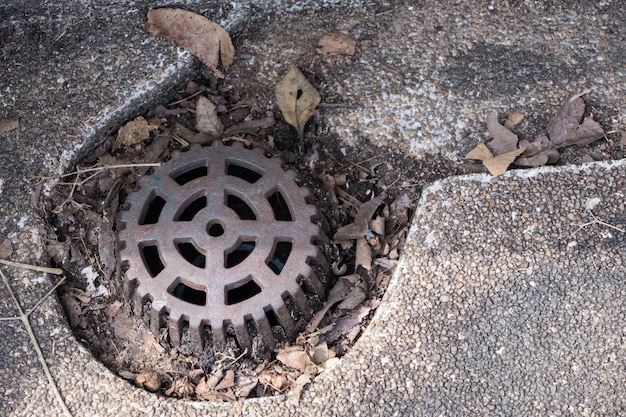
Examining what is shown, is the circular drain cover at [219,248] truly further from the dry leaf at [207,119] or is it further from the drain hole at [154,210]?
the dry leaf at [207,119]

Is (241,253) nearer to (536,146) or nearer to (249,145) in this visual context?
(249,145)

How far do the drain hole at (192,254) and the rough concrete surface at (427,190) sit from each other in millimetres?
504

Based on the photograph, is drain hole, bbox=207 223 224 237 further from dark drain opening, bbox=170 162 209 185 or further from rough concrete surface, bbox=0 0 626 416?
rough concrete surface, bbox=0 0 626 416

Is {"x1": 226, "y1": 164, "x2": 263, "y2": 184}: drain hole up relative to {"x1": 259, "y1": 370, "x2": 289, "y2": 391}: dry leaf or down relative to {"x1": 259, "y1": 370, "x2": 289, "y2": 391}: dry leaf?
up

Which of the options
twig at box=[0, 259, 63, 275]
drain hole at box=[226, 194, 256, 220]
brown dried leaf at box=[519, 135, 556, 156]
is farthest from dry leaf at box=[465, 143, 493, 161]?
twig at box=[0, 259, 63, 275]

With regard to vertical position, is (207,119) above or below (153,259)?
above

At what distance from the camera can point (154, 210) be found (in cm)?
264

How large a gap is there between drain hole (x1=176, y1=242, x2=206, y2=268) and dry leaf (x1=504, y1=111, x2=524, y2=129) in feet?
4.26

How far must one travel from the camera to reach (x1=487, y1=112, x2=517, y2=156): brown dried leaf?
2.54 meters

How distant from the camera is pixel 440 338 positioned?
222cm

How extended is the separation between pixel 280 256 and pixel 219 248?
0.88 ft

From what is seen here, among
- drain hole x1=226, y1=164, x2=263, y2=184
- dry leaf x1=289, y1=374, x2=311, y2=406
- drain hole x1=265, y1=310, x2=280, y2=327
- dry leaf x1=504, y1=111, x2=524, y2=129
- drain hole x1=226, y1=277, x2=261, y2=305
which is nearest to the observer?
dry leaf x1=289, y1=374, x2=311, y2=406

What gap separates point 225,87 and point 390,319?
121 centimetres

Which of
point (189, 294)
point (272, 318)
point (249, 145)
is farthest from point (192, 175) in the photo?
point (272, 318)
